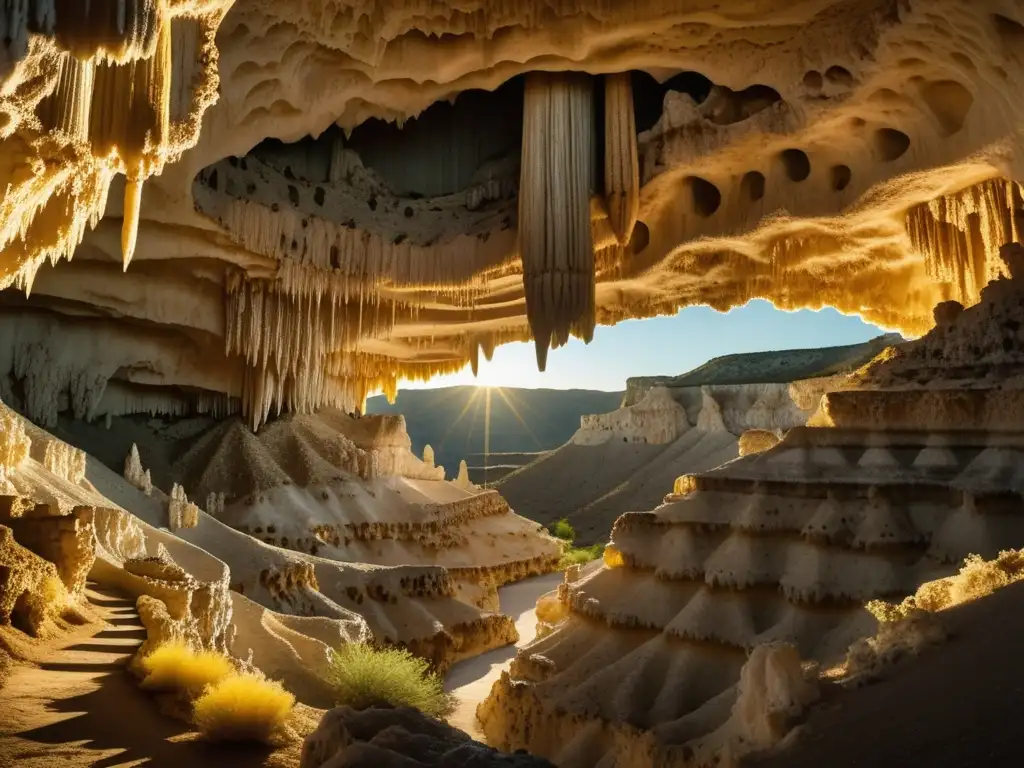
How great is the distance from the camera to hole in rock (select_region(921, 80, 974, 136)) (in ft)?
37.0

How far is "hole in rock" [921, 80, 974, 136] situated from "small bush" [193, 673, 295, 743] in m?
11.4

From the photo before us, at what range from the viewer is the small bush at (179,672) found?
17.4 feet

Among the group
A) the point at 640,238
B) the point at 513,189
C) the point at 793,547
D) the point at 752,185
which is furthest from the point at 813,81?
the point at 793,547

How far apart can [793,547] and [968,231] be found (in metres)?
6.70

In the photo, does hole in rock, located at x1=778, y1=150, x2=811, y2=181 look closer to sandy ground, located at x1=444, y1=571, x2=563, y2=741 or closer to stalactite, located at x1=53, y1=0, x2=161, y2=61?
sandy ground, located at x1=444, y1=571, x2=563, y2=741

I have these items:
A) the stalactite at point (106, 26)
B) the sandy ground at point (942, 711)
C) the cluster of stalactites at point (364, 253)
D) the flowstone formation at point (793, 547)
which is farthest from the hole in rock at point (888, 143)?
the stalactite at point (106, 26)

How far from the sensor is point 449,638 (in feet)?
47.8

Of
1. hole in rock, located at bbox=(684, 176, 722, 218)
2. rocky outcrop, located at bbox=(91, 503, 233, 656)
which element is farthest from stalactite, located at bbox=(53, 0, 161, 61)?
hole in rock, located at bbox=(684, 176, 722, 218)

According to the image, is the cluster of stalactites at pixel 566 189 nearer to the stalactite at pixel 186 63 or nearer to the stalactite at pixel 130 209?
the stalactite at pixel 130 209

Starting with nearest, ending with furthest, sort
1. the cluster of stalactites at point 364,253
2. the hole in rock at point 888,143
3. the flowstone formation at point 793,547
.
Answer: the flowstone formation at point 793,547 → the hole in rock at point 888,143 → the cluster of stalactites at point 364,253

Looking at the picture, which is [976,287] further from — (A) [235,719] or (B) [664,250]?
(A) [235,719]

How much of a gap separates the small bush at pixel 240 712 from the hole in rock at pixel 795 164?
1253cm

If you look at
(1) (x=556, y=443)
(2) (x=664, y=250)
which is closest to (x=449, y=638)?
(2) (x=664, y=250)

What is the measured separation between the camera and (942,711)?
3.91m
